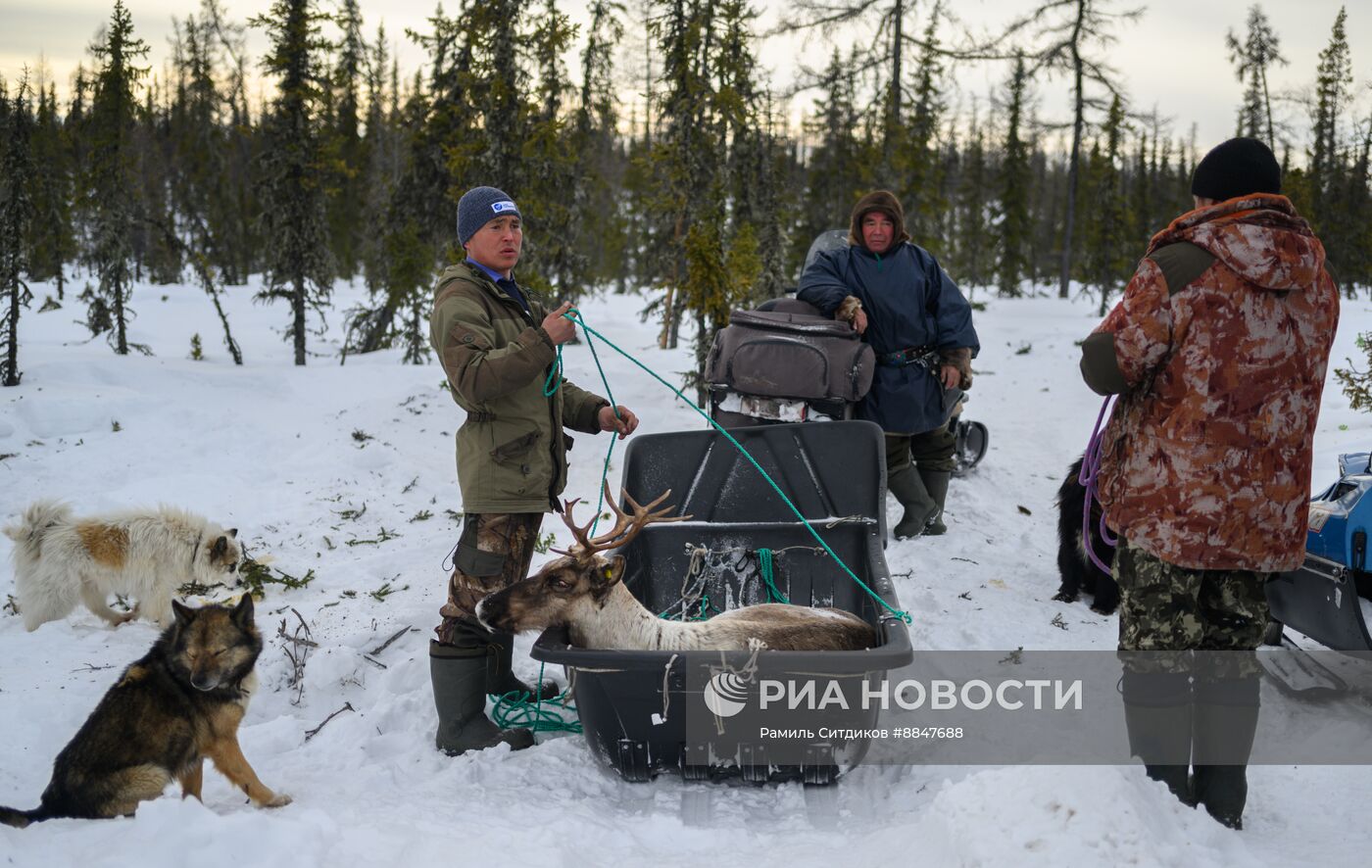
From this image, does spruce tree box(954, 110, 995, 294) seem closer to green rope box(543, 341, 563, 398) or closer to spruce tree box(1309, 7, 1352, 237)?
spruce tree box(1309, 7, 1352, 237)

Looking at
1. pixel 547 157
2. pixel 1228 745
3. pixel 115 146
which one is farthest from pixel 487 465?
pixel 115 146

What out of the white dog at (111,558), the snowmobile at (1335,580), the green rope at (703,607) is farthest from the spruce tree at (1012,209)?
the white dog at (111,558)

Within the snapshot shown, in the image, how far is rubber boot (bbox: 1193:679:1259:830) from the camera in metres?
2.75

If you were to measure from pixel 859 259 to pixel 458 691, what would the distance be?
3.55 meters

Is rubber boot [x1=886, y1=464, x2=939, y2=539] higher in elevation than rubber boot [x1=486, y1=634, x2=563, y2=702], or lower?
higher

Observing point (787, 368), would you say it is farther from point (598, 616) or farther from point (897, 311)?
point (598, 616)

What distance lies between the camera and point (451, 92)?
42.1ft

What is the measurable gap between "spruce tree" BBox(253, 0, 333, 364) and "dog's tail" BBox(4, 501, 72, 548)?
883 centimetres

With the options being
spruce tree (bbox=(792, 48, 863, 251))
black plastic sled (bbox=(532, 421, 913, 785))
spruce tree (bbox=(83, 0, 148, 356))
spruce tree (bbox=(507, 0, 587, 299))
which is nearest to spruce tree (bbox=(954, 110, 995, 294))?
spruce tree (bbox=(792, 48, 863, 251))

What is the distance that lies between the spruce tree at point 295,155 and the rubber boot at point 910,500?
10.8 meters

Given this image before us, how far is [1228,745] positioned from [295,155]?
44.9 ft

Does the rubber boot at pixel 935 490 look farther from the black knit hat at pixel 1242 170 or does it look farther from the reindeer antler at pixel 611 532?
the black knit hat at pixel 1242 170

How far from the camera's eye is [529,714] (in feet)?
12.6

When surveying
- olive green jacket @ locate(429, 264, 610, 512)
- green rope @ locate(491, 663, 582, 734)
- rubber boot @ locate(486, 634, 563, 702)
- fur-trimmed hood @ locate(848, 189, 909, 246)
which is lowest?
green rope @ locate(491, 663, 582, 734)
